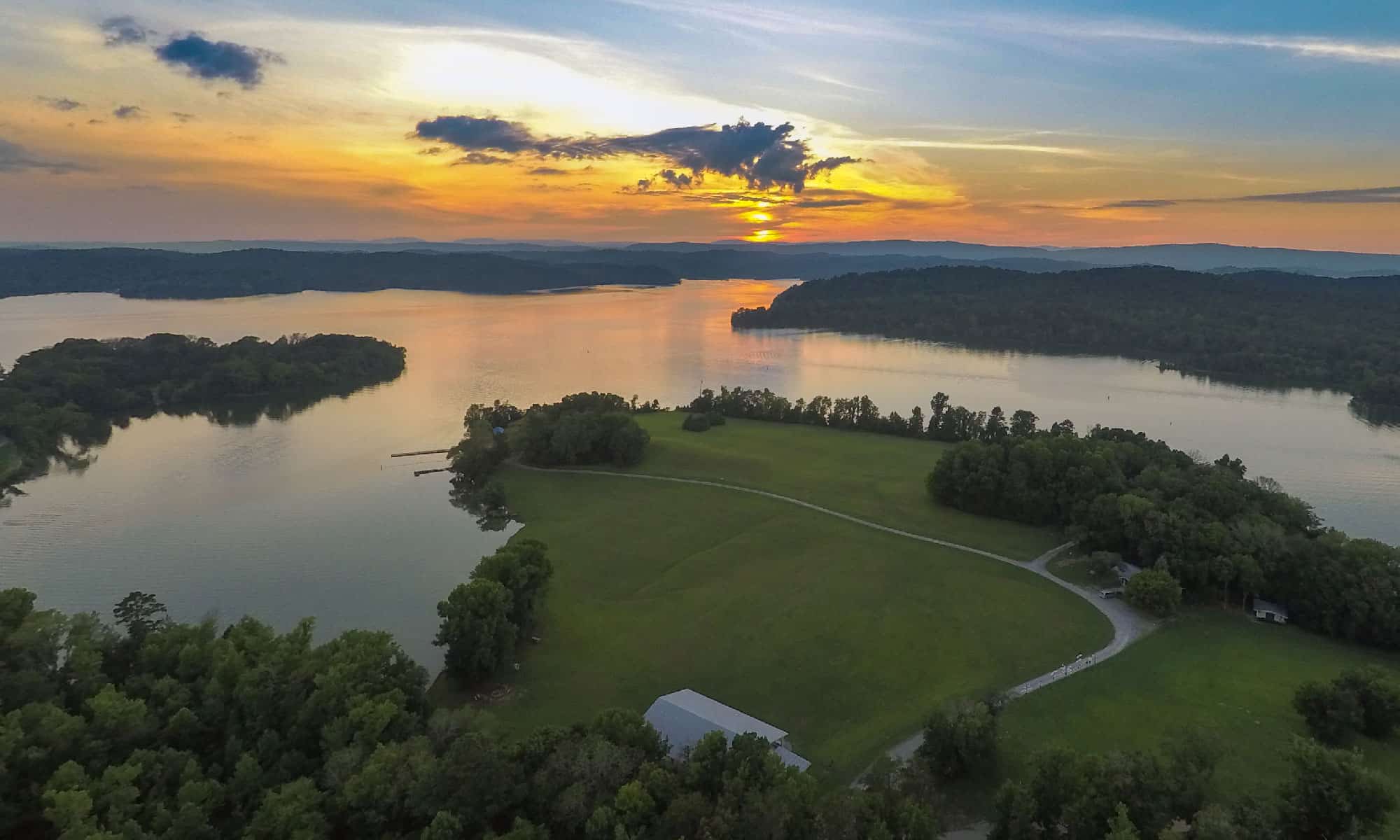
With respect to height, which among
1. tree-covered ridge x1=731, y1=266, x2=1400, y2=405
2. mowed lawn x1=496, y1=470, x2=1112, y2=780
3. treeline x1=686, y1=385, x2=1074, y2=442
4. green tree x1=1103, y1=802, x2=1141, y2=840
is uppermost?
tree-covered ridge x1=731, y1=266, x2=1400, y2=405

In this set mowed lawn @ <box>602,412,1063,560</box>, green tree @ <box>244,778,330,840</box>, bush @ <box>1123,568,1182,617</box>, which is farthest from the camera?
mowed lawn @ <box>602,412,1063,560</box>

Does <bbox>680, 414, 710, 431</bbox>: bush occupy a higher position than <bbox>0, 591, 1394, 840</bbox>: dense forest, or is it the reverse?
<bbox>680, 414, 710, 431</bbox>: bush

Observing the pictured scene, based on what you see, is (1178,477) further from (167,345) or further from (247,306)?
(247,306)

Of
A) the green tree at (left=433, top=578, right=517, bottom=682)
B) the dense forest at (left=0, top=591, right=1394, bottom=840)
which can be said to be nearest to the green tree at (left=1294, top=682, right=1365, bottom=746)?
the dense forest at (left=0, top=591, right=1394, bottom=840)

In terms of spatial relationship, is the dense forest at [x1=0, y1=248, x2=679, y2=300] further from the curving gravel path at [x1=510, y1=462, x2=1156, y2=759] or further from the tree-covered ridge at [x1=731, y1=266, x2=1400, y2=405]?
the curving gravel path at [x1=510, y1=462, x2=1156, y2=759]

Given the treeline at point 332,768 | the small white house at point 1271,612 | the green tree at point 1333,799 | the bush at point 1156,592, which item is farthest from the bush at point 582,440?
the green tree at point 1333,799

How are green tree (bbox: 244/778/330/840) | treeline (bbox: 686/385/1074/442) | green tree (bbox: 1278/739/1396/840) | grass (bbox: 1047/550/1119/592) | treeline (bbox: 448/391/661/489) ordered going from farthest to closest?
treeline (bbox: 686/385/1074/442) → treeline (bbox: 448/391/661/489) → grass (bbox: 1047/550/1119/592) → green tree (bbox: 244/778/330/840) → green tree (bbox: 1278/739/1396/840)

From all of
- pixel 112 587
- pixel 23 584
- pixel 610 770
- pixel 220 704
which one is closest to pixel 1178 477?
pixel 610 770

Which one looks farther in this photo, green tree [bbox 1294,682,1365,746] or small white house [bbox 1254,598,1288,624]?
small white house [bbox 1254,598,1288,624]
